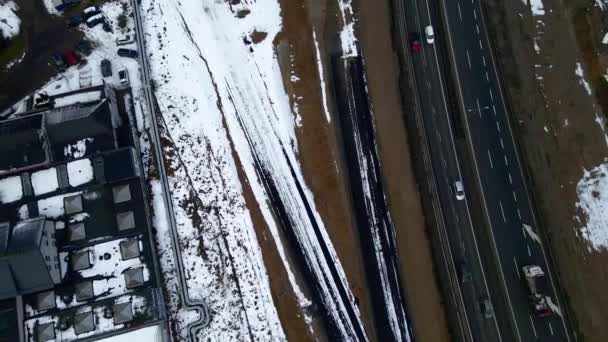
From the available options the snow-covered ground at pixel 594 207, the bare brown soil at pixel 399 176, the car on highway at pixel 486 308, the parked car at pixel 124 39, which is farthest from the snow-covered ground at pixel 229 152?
the snow-covered ground at pixel 594 207

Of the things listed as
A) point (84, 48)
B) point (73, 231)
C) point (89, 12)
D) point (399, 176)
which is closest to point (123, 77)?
point (84, 48)

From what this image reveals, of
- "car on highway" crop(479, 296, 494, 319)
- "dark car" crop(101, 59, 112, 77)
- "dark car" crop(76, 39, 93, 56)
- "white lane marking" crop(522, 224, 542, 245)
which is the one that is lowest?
"car on highway" crop(479, 296, 494, 319)

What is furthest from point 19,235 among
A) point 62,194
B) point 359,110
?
point 359,110

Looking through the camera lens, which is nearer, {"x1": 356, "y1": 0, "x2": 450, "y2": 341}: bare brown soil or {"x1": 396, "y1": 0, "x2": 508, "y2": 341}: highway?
{"x1": 396, "y1": 0, "x2": 508, "y2": 341}: highway

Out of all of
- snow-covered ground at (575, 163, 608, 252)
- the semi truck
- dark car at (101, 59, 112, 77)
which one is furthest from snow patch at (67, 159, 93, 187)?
snow-covered ground at (575, 163, 608, 252)

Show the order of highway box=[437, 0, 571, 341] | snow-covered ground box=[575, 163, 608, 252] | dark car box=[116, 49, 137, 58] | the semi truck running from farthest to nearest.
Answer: dark car box=[116, 49, 137, 58]
snow-covered ground box=[575, 163, 608, 252]
highway box=[437, 0, 571, 341]
the semi truck

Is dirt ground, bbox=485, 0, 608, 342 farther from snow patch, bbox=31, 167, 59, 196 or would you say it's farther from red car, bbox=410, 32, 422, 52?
snow patch, bbox=31, 167, 59, 196

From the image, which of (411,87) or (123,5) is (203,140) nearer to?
(123,5)

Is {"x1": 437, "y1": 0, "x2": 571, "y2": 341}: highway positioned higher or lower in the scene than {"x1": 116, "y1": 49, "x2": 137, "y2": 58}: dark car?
lower
